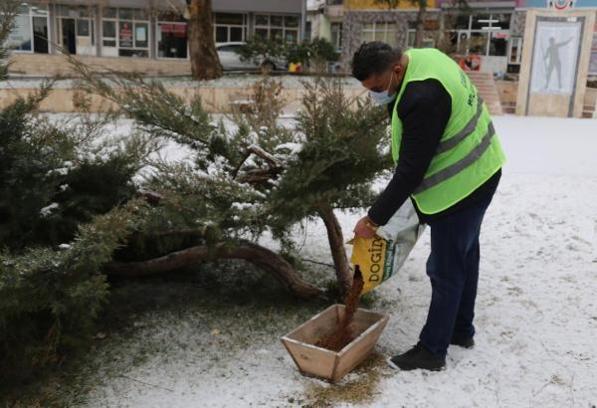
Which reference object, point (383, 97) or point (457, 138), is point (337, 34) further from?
point (457, 138)

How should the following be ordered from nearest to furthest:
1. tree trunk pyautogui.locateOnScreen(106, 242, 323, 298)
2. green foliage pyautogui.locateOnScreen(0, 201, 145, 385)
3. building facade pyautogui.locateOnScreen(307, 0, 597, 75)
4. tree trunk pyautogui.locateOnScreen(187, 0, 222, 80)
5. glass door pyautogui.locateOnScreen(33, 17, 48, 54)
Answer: green foliage pyautogui.locateOnScreen(0, 201, 145, 385)
tree trunk pyautogui.locateOnScreen(106, 242, 323, 298)
tree trunk pyautogui.locateOnScreen(187, 0, 222, 80)
building facade pyautogui.locateOnScreen(307, 0, 597, 75)
glass door pyautogui.locateOnScreen(33, 17, 48, 54)

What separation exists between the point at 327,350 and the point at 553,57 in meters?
14.6

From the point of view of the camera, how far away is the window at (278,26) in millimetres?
33781

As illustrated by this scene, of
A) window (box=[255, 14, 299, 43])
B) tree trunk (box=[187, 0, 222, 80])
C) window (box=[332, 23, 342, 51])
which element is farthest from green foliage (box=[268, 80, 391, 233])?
window (box=[332, 23, 342, 51])

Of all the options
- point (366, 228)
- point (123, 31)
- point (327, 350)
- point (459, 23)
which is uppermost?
point (459, 23)

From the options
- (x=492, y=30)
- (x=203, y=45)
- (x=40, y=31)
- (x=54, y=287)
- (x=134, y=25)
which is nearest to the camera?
(x=54, y=287)

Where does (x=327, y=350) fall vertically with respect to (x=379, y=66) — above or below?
below

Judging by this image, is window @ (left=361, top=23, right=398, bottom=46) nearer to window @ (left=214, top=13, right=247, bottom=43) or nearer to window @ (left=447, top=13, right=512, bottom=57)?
window @ (left=447, top=13, right=512, bottom=57)

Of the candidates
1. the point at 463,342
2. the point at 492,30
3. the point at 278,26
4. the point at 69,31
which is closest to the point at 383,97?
the point at 463,342

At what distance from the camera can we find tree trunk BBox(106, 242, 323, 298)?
3.72 metres

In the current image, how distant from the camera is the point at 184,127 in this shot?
369 centimetres

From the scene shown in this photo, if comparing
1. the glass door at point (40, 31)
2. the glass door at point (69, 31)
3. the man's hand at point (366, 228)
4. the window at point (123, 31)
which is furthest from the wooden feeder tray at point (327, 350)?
the glass door at point (69, 31)

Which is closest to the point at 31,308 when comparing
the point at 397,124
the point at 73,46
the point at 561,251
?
the point at 397,124

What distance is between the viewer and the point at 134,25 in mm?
32000
